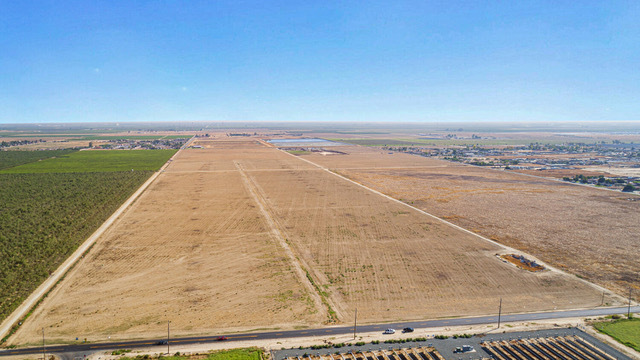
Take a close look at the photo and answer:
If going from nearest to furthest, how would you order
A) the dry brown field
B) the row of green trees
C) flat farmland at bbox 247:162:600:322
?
flat farmland at bbox 247:162:600:322, the row of green trees, the dry brown field

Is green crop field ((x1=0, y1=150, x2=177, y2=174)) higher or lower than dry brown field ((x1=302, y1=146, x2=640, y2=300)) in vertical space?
higher

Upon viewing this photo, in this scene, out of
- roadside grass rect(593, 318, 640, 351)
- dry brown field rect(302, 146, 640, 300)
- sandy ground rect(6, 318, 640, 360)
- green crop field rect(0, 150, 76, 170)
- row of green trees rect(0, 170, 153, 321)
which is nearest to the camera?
sandy ground rect(6, 318, 640, 360)

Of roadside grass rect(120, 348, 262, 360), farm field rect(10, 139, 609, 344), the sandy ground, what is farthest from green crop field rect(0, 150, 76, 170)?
roadside grass rect(120, 348, 262, 360)

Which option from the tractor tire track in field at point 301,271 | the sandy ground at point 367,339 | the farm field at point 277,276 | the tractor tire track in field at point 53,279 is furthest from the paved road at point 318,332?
the tractor tire track in field at point 53,279

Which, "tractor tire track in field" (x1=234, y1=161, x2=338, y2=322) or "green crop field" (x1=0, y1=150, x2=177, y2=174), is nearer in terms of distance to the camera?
"tractor tire track in field" (x1=234, y1=161, x2=338, y2=322)

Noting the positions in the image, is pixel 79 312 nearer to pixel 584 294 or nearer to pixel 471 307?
pixel 471 307

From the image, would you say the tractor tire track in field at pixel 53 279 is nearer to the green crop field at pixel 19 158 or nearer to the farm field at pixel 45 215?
the farm field at pixel 45 215

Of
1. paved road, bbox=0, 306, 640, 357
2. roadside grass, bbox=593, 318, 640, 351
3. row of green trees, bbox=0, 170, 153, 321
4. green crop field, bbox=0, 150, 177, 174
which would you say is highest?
green crop field, bbox=0, 150, 177, 174

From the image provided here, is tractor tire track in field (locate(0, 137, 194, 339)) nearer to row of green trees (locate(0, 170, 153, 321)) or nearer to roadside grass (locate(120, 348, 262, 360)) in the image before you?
row of green trees (locate(0, 170, 153, 321))
